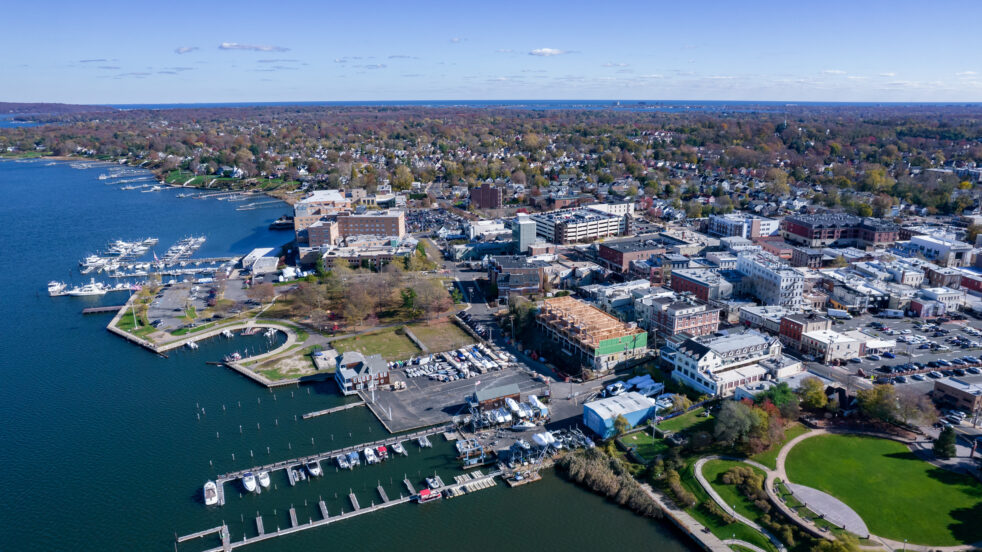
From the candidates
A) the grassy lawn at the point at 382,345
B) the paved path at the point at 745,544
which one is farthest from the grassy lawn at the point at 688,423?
the grassy lawn at the point at 382,345

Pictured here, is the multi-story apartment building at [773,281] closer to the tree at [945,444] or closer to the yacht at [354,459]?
the tree at [945,444]

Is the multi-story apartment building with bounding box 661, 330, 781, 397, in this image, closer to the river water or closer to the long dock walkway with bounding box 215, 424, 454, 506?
the river water

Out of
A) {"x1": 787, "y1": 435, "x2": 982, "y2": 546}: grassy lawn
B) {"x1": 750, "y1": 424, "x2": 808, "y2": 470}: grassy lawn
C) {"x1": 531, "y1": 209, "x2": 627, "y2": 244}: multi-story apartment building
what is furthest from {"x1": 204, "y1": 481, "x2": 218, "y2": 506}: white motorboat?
{"x1": 531, "y1": 209, "x2": 627, "y2": 244}: multi-story apartment building

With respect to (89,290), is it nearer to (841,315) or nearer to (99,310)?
(99,310)

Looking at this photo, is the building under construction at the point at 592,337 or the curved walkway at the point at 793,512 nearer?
the curved walkway at the point at 793,512

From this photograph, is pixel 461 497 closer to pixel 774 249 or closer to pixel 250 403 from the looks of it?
pixel 250 403
